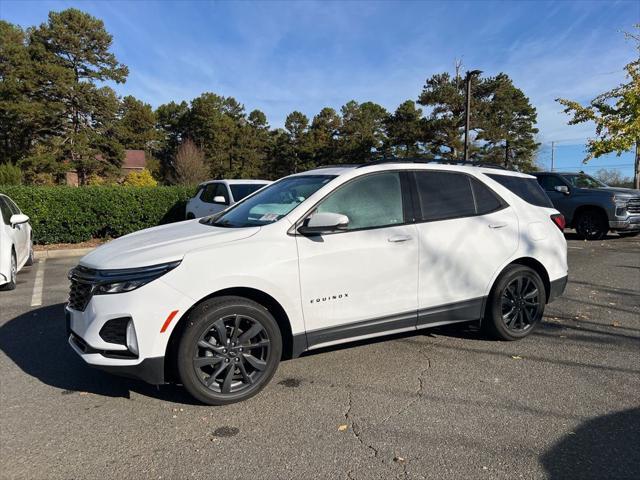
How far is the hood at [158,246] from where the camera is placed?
337 cm

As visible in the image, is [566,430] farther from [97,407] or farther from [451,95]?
[451,95]

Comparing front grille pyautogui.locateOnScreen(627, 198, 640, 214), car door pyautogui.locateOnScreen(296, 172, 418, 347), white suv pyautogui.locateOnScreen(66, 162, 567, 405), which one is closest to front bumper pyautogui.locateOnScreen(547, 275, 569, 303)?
white suv pyautogui.locateOnScreen(66, 162, 567, 405)

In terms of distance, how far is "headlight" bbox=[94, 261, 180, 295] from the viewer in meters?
3.26

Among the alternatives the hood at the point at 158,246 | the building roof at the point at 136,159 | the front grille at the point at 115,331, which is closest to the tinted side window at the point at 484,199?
the hood at the point at 158,246

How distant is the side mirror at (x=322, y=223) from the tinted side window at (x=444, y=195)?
97cm

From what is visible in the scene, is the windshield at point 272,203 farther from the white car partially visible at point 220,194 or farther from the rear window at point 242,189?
the rear window at point 242,189

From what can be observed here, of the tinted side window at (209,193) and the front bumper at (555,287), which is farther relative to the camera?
the tinted side window at (209,193)

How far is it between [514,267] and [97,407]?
12.6 ft

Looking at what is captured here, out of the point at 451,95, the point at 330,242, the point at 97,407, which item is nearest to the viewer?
the point at 97,407

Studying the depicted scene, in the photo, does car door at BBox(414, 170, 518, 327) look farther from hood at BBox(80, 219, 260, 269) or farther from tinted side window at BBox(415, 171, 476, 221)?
hood at BBox(80, 219, 260, 269)

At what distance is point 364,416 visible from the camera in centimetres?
334

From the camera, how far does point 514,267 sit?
4.75 metres

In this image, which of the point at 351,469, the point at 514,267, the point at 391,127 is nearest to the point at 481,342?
the point at 514,267

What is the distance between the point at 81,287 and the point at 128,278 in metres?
0.49
